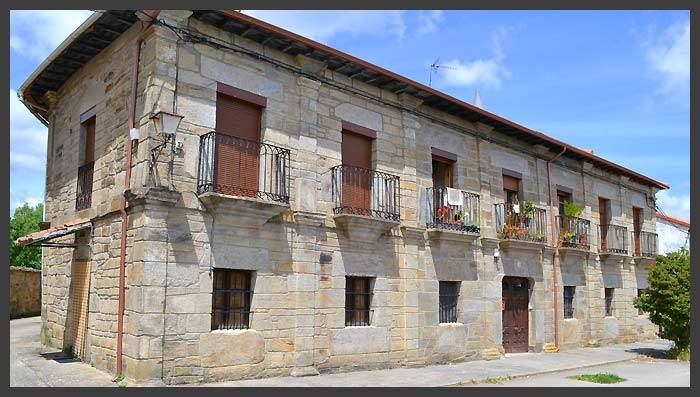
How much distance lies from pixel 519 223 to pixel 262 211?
25.0ft

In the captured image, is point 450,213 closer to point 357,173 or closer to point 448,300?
point 448,300

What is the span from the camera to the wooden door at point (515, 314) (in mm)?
14281

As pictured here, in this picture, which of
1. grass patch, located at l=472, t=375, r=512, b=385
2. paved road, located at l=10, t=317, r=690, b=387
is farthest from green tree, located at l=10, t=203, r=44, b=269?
grass patch, located at l=472, t=375, r=512, b=385

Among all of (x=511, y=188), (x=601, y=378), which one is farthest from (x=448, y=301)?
(x=511, y=188)

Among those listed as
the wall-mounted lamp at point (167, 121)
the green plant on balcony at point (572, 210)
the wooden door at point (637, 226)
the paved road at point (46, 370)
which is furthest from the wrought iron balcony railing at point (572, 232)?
the paved road at point (46, 370)

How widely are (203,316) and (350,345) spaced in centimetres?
291

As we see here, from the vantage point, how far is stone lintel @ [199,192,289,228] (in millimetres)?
8766

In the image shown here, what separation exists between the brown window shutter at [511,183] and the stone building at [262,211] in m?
0.08

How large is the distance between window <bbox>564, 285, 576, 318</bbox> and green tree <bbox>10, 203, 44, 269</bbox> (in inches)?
938

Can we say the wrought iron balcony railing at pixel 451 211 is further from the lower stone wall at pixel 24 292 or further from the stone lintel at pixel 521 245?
the lower stone wall at pixel 24 292

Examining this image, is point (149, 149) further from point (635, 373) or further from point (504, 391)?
point (635, 373)

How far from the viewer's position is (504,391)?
9.08m

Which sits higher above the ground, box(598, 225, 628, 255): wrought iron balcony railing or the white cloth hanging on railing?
the white cloth hanging on railing

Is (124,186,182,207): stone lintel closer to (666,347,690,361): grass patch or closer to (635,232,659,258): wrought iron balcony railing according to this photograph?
(666,347,690,361): grass patch
